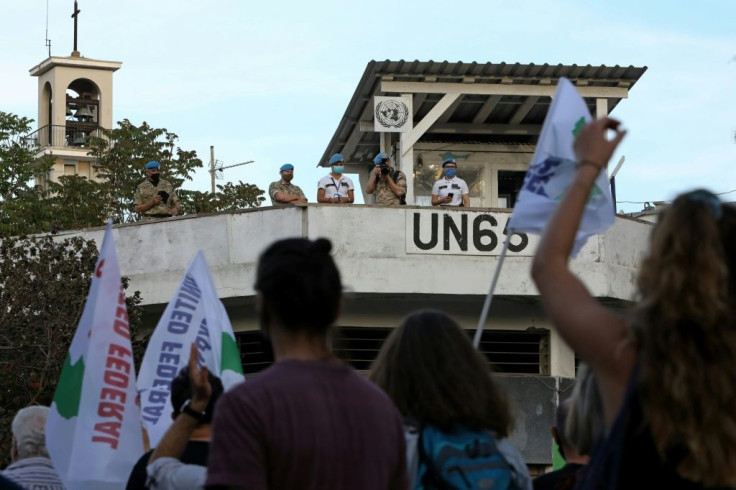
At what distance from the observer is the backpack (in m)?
4.61

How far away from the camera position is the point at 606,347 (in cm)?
328

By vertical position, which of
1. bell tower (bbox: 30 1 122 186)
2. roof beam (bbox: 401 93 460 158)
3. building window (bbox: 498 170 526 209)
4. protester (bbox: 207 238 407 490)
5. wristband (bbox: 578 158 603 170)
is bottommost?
protester (bbox: 207 238 407 490)

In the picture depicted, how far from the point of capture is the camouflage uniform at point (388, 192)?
2286cm

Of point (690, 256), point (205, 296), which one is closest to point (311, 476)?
point (690, 256)

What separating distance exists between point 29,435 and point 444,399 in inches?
86.0

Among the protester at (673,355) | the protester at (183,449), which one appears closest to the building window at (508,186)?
the protester at (183,449)

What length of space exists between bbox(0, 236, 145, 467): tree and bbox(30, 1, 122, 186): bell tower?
151 feet

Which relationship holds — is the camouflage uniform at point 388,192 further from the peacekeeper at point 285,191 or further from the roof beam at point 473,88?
the roof beam at point 473,88

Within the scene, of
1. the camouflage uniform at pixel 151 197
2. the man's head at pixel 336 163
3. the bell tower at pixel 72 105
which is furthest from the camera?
the bell tower at pixel 72 105

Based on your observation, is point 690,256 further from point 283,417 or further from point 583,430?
point 583,430

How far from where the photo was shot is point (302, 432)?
3.63 metres

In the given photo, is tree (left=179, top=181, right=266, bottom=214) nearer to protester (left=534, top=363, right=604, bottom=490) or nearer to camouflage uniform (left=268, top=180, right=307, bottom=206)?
camouflage uniform (left=268, top=180, right=307, bottom=206)

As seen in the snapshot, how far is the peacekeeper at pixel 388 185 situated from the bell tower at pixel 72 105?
45.3 metres

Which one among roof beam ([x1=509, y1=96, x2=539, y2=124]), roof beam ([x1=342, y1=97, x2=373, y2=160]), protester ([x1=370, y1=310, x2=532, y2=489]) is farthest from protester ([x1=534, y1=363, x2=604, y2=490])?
roof beam ([x1=342, y1=97, x2=373, y2=160])
